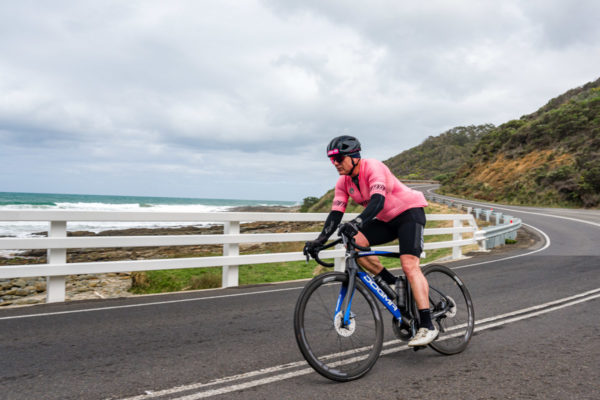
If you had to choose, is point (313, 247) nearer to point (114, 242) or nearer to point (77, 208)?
→ point (114, 242)

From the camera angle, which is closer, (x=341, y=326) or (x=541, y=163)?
(x=341, y=326)

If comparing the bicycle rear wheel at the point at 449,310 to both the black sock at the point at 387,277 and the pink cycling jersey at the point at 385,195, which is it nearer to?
the black sock at the point at 387,277

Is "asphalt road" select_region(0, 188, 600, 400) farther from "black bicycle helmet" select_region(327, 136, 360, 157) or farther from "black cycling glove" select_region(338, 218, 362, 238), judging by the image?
"black bicycle helmet" select_region(327, 136, 360, 157)

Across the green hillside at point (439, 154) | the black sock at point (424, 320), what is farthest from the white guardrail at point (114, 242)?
the green hillside at point (439, 154)

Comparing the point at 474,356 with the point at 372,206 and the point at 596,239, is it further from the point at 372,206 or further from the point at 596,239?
the point at 596,239

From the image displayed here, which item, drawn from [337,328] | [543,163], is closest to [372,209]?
[337,328]

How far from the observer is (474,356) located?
4277 mm

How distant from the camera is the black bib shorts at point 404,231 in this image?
4090 mm

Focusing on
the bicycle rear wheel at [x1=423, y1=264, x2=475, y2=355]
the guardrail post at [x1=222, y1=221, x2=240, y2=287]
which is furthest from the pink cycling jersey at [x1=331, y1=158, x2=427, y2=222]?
the guardrail post at [x1=222, y1=221, x2=240, y2=287]

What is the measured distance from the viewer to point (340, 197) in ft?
13.9

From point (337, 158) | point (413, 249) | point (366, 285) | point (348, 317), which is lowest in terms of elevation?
point (348, 317)

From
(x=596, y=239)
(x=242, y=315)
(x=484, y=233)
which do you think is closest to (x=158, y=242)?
(x=242, y=315)

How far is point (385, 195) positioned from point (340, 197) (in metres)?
0.44

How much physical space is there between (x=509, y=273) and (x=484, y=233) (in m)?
5.11
